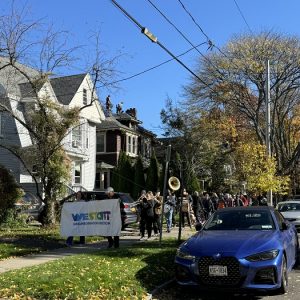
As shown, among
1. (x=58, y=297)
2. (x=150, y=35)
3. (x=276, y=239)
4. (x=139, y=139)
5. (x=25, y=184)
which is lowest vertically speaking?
(x=58, y=297)

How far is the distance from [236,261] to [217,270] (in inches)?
13.3

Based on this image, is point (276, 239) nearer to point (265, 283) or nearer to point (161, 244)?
point (265, 283)

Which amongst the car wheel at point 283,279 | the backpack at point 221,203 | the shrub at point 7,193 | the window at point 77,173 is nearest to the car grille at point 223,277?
the car wheel at point 283,279

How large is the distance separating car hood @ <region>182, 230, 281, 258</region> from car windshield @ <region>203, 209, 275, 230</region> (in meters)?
0.40

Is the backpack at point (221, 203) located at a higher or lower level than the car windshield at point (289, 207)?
higher

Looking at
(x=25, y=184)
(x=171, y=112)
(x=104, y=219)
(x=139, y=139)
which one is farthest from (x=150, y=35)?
(x=139, y=139)

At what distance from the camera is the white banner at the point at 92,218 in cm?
1438

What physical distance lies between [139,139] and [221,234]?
41681mm

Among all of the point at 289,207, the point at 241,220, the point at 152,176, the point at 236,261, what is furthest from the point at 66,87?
the point at 236,261

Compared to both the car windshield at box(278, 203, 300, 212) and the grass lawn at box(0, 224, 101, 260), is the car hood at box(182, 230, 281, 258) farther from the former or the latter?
the car windshield at box(278, 203, 300, 212)

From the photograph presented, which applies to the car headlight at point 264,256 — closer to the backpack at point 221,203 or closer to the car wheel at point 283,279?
the car wheel at point 283,279

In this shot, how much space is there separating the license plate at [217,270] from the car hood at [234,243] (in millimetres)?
218

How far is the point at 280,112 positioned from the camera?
39.7 m

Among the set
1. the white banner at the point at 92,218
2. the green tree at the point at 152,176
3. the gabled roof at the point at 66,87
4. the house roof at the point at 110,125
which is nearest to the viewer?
the white banner at the point at 92,218
